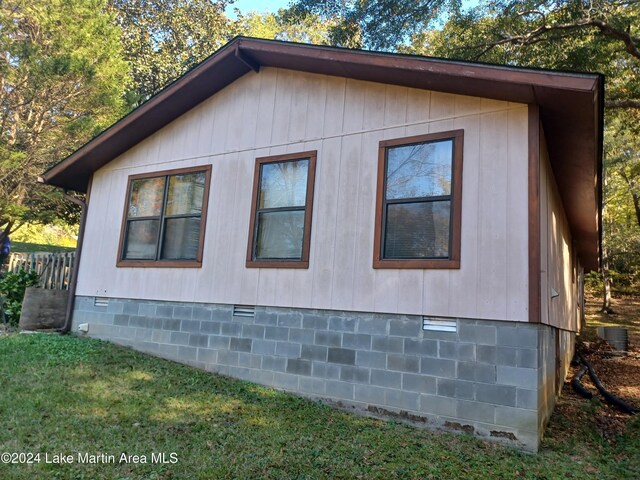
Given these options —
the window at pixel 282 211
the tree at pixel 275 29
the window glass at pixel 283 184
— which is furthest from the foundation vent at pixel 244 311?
the tree at pixel 275 29

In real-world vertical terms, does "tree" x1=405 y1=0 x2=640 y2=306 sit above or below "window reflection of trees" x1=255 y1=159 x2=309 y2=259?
above

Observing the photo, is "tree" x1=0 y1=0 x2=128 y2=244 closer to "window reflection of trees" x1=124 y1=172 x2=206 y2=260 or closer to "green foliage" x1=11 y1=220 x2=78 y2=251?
"window reflection of trees" x1=124 y1=172 x2=206 y2=260

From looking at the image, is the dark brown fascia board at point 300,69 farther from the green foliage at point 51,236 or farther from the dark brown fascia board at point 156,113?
the green foliage at point 51,236

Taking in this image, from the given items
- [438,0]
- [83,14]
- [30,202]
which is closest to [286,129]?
[438,0]

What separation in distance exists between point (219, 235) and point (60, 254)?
4250mm

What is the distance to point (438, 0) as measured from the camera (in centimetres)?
1138

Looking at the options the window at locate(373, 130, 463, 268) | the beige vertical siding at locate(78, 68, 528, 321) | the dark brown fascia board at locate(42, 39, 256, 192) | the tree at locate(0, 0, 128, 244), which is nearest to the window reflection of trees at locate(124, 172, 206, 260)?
the beige vertical siding at locate(78, 68, 528, 321)

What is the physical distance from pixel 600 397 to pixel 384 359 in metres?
3.86

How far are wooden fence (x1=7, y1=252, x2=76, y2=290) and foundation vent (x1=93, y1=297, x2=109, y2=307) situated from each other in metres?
1.19

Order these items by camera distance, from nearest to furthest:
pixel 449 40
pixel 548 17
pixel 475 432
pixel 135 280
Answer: pixel 475 432 → pixel 135 280 → pixel 548 17 → pixel 449 40

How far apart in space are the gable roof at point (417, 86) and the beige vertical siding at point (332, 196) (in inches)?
7.1

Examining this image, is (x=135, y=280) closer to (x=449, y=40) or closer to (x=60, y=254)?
(x=60, y=254)

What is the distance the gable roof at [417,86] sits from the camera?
15.4 ft

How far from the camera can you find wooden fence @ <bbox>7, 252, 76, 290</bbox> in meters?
8.92
